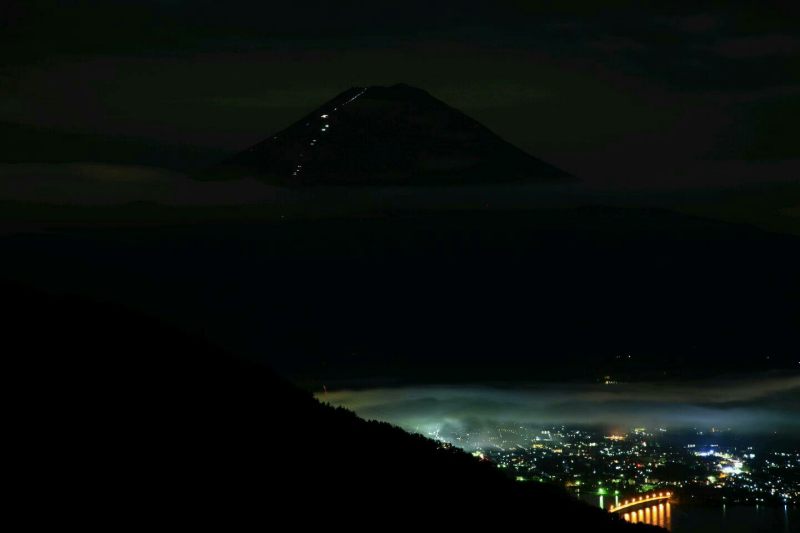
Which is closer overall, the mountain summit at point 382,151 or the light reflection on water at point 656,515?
the light reflection on water at point 656,515

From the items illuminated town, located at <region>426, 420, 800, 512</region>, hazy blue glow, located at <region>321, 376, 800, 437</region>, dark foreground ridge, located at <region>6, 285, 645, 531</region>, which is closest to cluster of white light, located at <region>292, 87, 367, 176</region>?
hazy blue glow, located at <region>321, 376, 800, 437</region>

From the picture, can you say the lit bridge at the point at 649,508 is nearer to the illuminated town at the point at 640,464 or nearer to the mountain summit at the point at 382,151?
the illuminated town at the point at 640,464

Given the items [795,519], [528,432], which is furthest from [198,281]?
[795,519]

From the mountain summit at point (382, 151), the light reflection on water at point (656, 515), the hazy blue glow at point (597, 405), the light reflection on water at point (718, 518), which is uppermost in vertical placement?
the mountain summit at point (382, 151)

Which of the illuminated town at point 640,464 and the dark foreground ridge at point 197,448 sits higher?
the dark foreground ridge at point 197,448

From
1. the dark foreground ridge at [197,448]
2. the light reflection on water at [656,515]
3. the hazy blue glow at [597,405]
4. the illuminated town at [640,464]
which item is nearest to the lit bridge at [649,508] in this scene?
the light reflection on water at [656,515]

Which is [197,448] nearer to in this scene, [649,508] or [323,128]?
[649,508]
